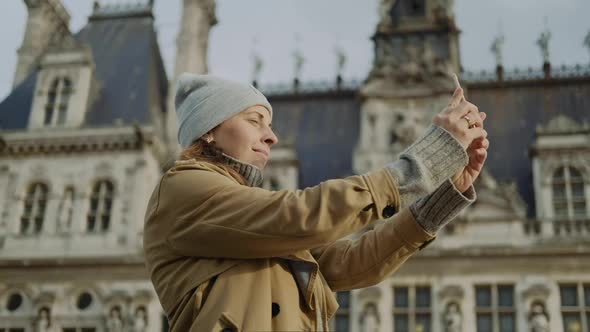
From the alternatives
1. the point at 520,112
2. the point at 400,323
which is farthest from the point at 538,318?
the point at 520,112

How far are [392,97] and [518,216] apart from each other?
184 inches

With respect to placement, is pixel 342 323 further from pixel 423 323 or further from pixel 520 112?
pixel 520 112

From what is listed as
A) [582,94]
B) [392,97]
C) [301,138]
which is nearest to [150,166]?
[301,138]

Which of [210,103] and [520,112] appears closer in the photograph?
[210,103]

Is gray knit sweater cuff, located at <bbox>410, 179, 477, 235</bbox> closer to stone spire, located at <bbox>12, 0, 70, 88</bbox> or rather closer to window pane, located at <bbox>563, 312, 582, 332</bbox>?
window pane, located at <bbox>563, 312, 582, 332</bbox>

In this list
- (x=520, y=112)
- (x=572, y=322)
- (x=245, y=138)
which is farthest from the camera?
(x=520, y=112)

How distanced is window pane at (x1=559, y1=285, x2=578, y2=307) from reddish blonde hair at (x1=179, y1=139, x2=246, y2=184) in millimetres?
15442

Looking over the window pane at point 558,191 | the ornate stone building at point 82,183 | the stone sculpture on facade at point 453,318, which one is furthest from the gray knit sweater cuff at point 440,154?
the window pane at point 558,191

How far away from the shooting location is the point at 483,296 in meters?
17.4

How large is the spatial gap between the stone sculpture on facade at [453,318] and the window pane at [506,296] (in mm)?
948

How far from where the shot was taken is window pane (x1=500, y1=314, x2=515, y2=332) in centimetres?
1688

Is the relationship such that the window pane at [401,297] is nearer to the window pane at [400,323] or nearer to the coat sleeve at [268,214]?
the window pane at [400,323]

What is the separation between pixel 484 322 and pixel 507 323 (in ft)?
1.56

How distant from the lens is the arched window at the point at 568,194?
59.6 ft
